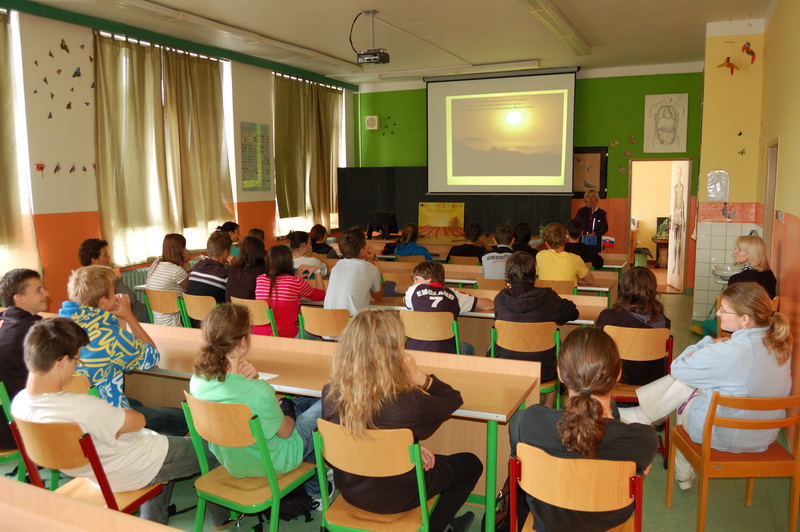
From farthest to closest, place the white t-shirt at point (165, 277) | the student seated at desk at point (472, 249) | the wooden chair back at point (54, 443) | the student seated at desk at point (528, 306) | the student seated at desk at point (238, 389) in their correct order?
1. the student seated at desk at point (472, 249)
2. the white t-shirt at point (165, 277)
3. the student seated at desk at point (528, 306)
4. the student seated at desk at point (238, 389)
5. the wooden chair back at point (54, 443)

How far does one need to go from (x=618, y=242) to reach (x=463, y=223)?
99.3 inches

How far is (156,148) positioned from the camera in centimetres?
754

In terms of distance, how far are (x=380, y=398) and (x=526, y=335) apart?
171 centimetres

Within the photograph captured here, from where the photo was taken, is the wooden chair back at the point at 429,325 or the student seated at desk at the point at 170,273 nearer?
the wooden chair back at the point at 429,325

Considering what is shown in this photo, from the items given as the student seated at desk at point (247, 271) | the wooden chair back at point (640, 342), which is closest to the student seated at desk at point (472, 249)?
the student seated at desk at point (247, 271)

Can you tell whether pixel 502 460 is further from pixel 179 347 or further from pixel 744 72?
pixel 744 72

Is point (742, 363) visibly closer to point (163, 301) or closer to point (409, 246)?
point (163, 301)

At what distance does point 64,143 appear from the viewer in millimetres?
6469

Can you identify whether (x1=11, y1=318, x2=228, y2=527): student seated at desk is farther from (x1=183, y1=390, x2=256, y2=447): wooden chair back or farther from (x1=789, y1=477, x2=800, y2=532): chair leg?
(x1=789, y1=477, x2=800, y2=532): chair leg

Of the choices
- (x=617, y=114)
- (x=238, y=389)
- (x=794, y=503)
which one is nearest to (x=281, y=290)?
(x=238, y=389)

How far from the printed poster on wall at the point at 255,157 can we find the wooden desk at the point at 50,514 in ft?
24.9

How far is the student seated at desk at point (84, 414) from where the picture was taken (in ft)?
7.42

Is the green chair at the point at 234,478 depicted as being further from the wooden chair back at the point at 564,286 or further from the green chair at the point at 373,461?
the wooden chair back at the point at 564,286

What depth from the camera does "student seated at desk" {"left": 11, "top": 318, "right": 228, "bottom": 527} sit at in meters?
2.26
